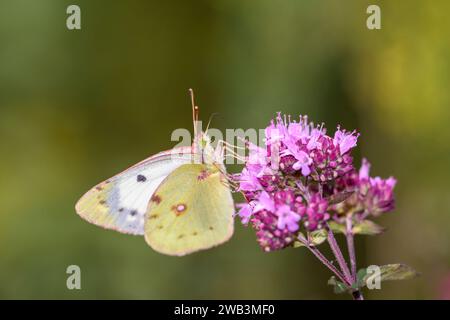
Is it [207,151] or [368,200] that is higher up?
[207,151]

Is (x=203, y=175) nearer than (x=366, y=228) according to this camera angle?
No

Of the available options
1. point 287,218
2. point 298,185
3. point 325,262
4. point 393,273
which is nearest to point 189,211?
point 298,185

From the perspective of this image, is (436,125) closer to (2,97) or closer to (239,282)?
(239,282)

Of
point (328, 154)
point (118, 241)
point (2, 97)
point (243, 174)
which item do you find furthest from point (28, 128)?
point (328, 154)

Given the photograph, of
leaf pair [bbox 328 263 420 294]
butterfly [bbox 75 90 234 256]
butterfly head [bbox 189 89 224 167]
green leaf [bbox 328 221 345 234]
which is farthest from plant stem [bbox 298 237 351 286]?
butterfly head [bbox 189 89 224 167]

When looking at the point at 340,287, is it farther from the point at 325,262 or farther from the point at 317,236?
the point at 317,236

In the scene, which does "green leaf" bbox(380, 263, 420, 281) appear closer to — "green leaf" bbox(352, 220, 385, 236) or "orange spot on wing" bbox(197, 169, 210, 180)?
"green leaf" bbox(352, 220, 385, 236)
